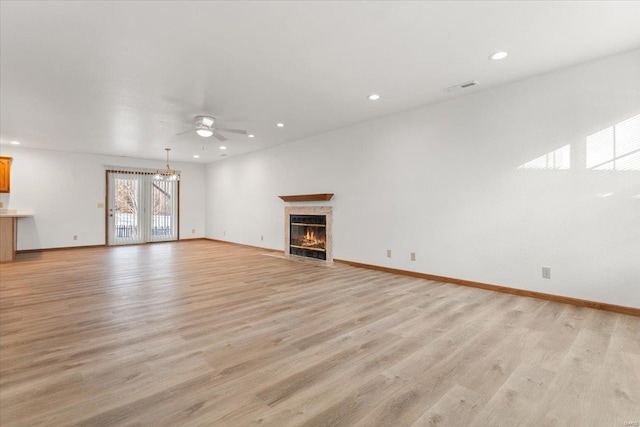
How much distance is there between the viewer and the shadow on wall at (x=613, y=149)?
3219 mm

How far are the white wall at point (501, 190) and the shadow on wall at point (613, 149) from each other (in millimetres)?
70

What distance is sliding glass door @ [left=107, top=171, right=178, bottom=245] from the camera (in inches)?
359

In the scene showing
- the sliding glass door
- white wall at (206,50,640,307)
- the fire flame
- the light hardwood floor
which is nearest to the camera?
the light hardwood floor

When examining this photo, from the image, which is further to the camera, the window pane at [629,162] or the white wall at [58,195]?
the white wall at [58,195]

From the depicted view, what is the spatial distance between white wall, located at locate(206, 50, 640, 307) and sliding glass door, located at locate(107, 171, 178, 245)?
629 centimetres

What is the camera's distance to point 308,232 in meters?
6.91

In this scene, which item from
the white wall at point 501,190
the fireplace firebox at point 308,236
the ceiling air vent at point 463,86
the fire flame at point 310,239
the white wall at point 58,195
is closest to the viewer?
the white wall at point 501,190

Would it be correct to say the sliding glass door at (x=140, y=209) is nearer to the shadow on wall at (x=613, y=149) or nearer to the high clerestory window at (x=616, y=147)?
the shadow on wall at (x=613, y=149)

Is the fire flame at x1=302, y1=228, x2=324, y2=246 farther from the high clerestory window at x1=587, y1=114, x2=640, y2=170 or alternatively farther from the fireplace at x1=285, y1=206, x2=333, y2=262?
the high clerestory window at x1=587, y1=114, x2=640, y2=170

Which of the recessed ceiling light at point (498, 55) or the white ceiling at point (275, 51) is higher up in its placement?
the recessed ceiling light at point (498, 55)

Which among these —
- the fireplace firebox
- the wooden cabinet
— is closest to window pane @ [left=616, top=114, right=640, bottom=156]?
the fireplace firebox

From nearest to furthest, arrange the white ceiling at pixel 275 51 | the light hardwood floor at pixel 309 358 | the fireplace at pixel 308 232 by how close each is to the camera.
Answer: the light hardwood floor at pixel 309 358, the white ceiling at pixel 275 51, the fireplace at pixel 308 232

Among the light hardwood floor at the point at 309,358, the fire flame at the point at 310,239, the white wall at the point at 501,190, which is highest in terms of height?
the white wall at the point at 501,190

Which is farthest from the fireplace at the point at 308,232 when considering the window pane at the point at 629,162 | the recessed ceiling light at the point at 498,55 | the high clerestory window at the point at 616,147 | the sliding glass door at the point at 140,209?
the sliding glass door at the point at 140,209
